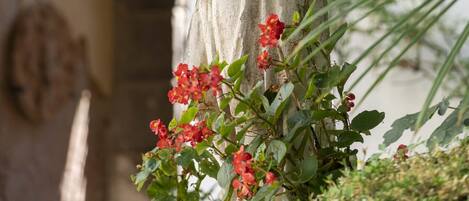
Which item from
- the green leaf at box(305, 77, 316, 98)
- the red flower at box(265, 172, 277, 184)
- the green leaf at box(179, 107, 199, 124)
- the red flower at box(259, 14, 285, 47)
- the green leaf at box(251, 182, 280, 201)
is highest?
the red flower at box(259, 14, 285, 47)

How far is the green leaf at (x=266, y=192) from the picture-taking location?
1567 mm

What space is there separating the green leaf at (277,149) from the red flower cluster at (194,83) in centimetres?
12

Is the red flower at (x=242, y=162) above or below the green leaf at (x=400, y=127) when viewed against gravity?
below

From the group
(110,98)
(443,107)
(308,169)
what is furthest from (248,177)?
(110,98)

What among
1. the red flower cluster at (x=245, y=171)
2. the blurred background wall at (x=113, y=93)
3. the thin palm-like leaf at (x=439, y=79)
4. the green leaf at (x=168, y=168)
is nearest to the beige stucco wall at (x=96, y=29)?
the blurred background wall at (x=113, y=93)

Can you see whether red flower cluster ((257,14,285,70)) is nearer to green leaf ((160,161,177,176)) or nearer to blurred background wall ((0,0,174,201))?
green leaf ((160,161,177,176))

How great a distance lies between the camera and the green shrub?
4.38 ft

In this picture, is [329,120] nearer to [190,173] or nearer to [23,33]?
[190,173]

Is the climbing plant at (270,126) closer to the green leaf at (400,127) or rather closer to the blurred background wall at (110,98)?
the green leaf at (400,127)

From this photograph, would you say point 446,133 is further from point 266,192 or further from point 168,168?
point 168,168

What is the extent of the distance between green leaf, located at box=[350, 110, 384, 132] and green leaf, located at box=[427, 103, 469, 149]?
0.33ft

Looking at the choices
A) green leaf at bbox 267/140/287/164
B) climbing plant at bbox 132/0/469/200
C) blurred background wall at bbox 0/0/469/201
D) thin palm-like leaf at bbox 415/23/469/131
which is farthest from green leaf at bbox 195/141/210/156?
blurred background wall at bbox 0/0/469/201

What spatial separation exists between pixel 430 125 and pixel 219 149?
1.88 meters

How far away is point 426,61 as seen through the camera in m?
3.82
